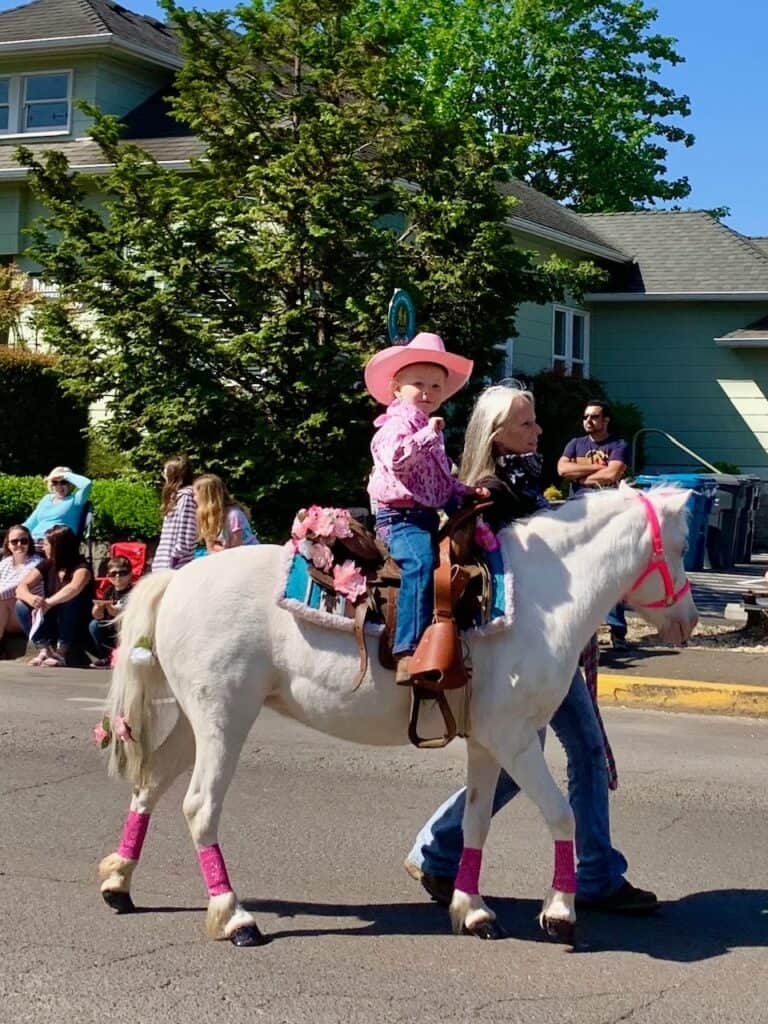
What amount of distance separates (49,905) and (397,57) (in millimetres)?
13396

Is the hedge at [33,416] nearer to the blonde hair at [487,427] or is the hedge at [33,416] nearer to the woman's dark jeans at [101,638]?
the woman's dark jeans at [101,638]

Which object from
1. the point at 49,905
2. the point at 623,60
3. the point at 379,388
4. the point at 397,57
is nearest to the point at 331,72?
the point at 397,57

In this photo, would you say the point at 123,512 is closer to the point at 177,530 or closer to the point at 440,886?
the point at 177,530

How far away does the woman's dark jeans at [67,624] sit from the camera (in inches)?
580

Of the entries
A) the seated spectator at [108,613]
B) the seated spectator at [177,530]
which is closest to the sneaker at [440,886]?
the seated spectator at [177,530]

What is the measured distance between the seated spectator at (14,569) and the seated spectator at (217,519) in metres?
4.19

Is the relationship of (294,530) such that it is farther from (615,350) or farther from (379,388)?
(615,350)

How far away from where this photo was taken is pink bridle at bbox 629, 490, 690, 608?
581 centimetres

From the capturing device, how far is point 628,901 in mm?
6086

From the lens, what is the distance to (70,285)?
16.6 m

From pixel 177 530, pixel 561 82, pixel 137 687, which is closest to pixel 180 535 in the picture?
pixel 177 530

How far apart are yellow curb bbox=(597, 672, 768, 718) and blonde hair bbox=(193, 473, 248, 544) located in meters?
3.57

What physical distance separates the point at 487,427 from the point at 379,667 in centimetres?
108

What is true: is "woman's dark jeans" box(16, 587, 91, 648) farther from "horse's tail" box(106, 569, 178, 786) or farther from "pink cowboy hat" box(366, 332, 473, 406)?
"pink cowboy hat" box(366, 332, 473, 406)
